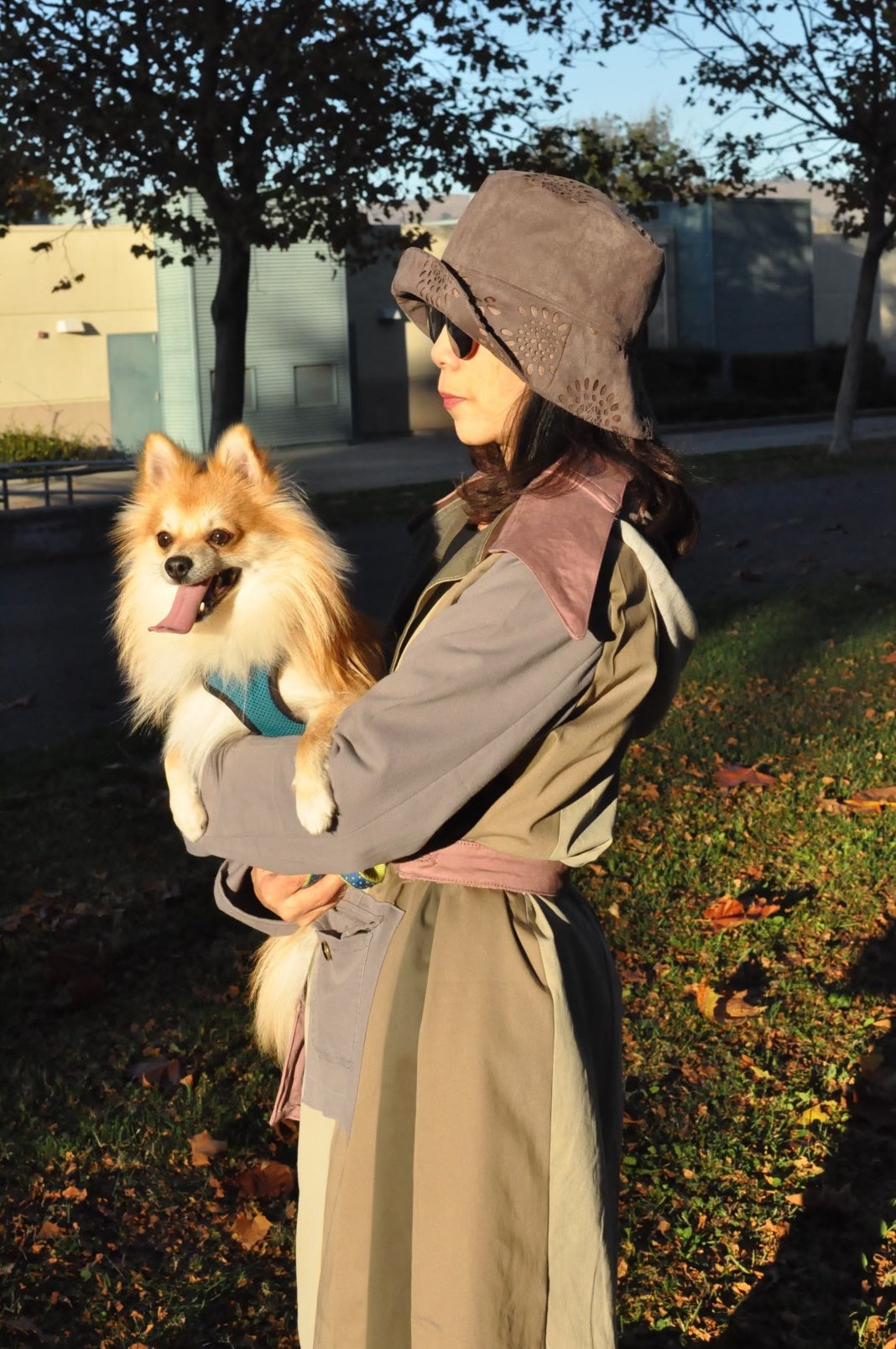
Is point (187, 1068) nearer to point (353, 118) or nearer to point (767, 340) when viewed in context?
point (353, 118)

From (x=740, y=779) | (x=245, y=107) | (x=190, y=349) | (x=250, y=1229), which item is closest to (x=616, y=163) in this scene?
(x=245, y=107)

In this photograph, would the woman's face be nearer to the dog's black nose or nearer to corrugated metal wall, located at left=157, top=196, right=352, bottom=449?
the dog's black nose

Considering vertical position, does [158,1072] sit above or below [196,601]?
below

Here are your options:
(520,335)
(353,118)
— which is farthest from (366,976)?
(353,118)

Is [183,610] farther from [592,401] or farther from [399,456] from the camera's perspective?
[399,456]

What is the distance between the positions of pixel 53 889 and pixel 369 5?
9.88 meters

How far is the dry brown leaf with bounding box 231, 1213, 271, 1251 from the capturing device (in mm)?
3871

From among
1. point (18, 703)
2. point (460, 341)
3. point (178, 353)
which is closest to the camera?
point (460, 341)

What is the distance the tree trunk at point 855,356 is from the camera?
20297mm

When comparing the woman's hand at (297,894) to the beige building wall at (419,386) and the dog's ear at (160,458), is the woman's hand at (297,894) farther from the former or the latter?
the beige building wall at (419,386)

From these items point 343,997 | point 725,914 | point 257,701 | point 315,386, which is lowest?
point 725,914

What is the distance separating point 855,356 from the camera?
20516 millimetres

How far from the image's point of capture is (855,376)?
804 inches

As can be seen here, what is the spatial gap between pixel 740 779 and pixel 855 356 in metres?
14.8
